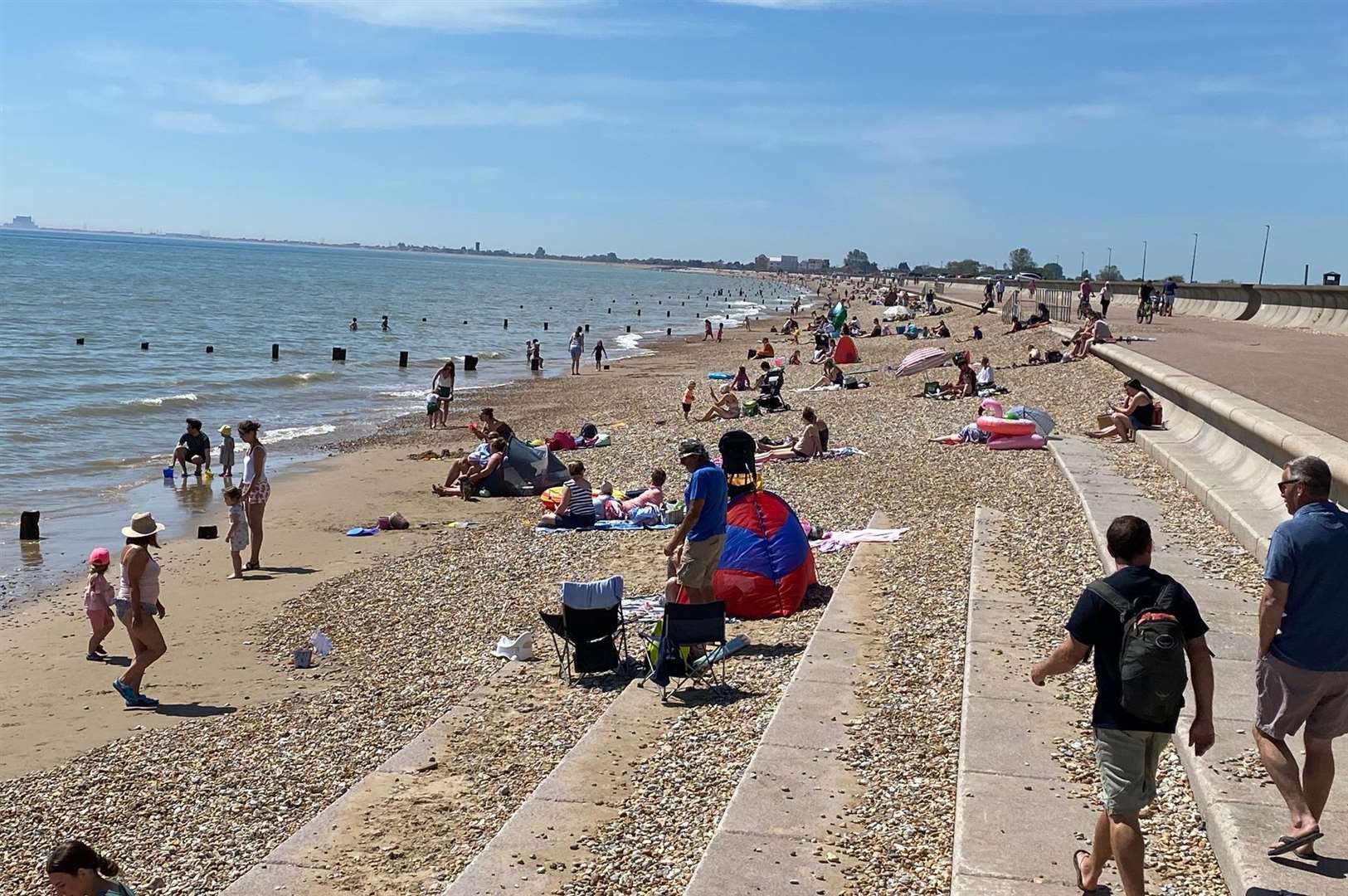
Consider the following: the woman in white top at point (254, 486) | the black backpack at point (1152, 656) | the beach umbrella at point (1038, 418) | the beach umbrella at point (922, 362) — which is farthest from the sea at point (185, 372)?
the black backpack at point (1152, 656)

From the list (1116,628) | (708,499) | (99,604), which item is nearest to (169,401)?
(99,604)

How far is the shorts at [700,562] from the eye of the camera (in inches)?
352

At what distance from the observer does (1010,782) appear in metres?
5.57

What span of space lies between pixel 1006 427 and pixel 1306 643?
38.8ft

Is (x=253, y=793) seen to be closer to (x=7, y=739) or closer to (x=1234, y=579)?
(x=7, y=739)

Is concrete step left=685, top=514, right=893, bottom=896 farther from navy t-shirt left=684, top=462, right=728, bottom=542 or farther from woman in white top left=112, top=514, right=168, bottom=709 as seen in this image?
woman in white top left=112, top=514, right=168, bottom=709

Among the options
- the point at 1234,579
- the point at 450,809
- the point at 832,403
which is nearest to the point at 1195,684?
the point at 450,809

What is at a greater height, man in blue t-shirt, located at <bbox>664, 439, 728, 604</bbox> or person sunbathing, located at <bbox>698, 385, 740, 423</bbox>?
man in blue t-shirt, located at <bbox>664, 439, 728, 604</bbox>

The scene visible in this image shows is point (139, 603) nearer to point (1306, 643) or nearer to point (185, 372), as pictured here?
point (1306, 643)

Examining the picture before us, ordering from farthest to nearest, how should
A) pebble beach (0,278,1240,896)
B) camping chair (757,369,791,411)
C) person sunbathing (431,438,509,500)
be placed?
camping chair (757,369,791,411) < person sunbathing (431,438,509,500) < pebble beach (0,278,1240,896)

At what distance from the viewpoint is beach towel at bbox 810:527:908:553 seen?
37.7 ft

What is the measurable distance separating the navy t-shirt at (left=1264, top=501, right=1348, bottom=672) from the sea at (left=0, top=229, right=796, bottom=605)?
1283cm

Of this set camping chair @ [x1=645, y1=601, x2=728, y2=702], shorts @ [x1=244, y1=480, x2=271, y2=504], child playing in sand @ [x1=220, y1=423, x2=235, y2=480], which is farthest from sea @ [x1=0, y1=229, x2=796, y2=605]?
camping chair @ [x1=645, y1=601, x2=728, y2=702]

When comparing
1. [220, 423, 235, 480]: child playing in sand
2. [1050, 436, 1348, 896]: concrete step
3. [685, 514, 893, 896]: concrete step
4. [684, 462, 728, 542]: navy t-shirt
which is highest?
[684, 462, 728, 542]: navy t-shirt
